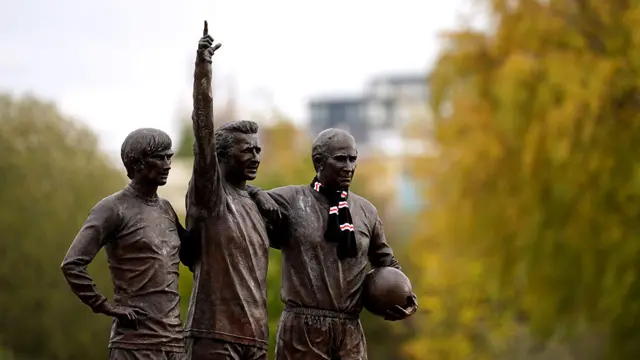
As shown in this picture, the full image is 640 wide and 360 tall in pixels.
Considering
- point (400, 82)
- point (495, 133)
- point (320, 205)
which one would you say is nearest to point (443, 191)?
point (495, 133)

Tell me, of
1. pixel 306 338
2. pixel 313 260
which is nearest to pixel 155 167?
pixel 313 260

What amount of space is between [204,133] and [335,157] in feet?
4.34

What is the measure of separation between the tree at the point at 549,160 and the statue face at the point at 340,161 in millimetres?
14194

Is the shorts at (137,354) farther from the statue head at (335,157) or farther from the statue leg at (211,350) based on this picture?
the statue head at (335,157)

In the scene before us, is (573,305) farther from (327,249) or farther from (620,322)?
(327,249)

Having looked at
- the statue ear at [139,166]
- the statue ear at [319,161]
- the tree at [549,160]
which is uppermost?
Answer: the statue ear at [139,166]

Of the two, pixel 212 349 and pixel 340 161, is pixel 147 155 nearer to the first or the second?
pixel 212 349

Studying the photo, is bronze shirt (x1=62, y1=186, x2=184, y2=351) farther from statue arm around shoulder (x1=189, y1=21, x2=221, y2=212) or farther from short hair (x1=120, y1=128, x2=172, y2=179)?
statue arm around shoulder (x1=189, y1=21, x2=221, y2=212)

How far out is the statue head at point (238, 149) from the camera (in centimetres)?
1176

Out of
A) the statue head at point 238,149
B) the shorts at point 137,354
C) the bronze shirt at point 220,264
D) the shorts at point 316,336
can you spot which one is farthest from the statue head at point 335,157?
the shorts at point 137,354

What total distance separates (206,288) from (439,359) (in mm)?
29020

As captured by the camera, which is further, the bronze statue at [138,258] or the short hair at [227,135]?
the short hair at [227,135]

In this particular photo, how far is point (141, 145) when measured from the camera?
11266mm

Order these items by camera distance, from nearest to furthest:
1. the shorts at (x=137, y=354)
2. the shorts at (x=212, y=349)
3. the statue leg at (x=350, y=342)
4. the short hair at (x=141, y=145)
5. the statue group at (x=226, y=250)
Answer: the shorts at (x=137, y=354) < the statue group at (x=226, y=250) < the short hair at (x=141, y=145) < the shorts at (x=212, y=349) < the statue leg at (x=350, y=342)
